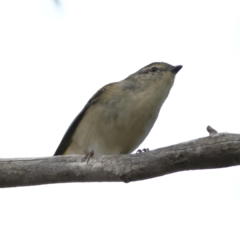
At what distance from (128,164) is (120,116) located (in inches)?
74.4

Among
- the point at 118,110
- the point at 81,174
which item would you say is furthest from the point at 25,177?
the point at 118,110

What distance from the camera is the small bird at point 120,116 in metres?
5.39

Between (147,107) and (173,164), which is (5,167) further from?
(147,107)

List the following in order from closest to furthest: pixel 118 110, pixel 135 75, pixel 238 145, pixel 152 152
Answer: pixel 238 145 → pixel 152 152 → pixel 118 110 → pixel 135 75

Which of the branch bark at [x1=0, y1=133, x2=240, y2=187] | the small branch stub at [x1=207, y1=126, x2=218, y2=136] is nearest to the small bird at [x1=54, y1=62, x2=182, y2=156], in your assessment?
the branch bark at [x1=0, y1=133, x2=240, y2=187]

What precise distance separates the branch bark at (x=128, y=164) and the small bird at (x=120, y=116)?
1610mm

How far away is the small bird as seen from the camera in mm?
5391

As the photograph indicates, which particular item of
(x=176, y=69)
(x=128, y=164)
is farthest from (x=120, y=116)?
(x=128, y=164)

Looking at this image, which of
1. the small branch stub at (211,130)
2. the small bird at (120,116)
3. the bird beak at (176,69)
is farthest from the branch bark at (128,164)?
the bird beak at (176,69)

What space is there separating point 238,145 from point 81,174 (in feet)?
3.90

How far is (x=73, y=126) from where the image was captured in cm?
594

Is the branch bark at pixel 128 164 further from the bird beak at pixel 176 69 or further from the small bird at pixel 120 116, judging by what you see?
the bird beak at pixel 176 69

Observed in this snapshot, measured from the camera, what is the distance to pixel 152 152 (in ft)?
11.3

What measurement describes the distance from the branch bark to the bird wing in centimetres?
202
